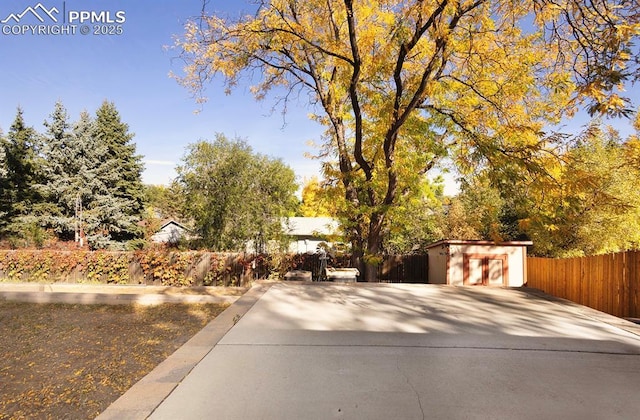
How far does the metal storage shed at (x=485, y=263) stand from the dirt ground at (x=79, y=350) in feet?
35.6

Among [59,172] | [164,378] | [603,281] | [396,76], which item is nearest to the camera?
[164,378]

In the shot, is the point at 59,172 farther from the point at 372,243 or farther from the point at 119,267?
the point at 372,243

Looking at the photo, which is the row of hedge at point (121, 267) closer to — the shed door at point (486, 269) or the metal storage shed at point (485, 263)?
the metal storage shed at point (485, 263)

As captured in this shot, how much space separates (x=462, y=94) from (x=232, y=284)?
33.1 ft

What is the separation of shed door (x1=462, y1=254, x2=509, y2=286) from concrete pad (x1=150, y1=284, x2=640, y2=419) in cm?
1005

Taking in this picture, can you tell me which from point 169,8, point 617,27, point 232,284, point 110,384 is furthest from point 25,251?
point 617,27

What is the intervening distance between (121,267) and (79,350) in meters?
8.81

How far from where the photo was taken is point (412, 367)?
3.79 meters

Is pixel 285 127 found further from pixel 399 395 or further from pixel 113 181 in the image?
pixel 113 181

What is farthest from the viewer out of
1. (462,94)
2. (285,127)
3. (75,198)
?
(75,198)

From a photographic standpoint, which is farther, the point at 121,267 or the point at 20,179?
the point at 20,179

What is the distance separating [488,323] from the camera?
5.77 m

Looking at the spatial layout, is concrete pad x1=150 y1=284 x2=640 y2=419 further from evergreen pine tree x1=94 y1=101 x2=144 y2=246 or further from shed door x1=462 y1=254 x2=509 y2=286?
evergreen pine tree x1=94 y1=101 x2=144 y2=246

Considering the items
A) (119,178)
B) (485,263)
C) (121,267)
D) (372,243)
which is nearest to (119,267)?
(121,267)
